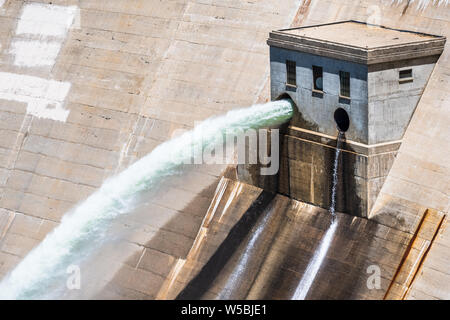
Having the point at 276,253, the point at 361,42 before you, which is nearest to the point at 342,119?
the point at 361,42

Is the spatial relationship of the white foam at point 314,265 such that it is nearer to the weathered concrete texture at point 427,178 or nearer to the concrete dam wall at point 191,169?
the concrete dam wall at point 191,169

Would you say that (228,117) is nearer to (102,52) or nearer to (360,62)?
(360,62)

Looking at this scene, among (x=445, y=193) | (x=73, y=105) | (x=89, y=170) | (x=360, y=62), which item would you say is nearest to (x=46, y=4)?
(x=73, y=105)

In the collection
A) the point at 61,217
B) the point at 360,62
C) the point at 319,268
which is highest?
the point at 360,62

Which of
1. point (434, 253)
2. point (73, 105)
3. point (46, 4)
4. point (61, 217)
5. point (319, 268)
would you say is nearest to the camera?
point (434, 253)

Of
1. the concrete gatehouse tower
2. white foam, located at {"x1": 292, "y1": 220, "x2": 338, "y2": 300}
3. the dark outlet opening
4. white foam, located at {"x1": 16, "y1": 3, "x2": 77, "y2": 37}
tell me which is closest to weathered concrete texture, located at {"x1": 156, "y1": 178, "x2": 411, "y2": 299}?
white foam, located at {"x1": 292, "y1": 220, "x2": 338, "y2": 300}

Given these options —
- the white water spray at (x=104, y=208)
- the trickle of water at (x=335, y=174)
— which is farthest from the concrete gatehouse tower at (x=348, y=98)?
the white water spray at (x=104, y=208)
